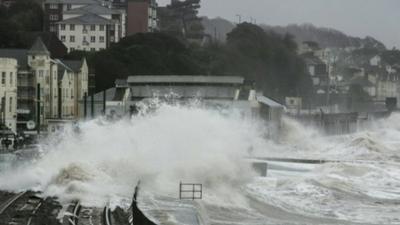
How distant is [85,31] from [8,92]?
126 feet

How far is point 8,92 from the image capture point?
4806 centimetres

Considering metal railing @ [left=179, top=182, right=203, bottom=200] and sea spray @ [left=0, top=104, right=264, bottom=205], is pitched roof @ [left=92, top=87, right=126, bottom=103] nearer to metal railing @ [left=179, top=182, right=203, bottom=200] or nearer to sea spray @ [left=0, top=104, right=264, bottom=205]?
sea spray @ [left=0, top=104, right=264, bottom=205]

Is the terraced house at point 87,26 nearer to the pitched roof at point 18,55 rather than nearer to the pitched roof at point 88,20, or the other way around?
the pitched roof at point 88,20

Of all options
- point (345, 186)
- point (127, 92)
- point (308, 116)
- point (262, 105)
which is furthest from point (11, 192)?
point (308, 116)

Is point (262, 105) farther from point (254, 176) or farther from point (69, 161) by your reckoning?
point (69, 161)

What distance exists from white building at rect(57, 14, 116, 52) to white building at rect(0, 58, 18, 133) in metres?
37.0

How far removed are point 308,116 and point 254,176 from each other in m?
49.8

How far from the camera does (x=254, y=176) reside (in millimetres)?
30344

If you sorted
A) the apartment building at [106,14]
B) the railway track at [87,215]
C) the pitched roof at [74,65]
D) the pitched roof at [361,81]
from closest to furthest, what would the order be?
the railway track at [87,215] → the pitched roof at [74,65] → the apartment building at [106,14] → the pitched roof at [361,81]

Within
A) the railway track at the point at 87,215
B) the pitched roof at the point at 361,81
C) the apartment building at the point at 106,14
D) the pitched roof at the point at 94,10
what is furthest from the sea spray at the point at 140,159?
the pitched roof at the point at 361,81

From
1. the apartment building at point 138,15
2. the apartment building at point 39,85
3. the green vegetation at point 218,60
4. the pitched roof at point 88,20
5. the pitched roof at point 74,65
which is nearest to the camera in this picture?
the apartment building at point 39,85

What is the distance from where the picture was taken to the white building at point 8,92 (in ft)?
155

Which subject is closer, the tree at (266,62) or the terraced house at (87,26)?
the terraced house at (87,26)

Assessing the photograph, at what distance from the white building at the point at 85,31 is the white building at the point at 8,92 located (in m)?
37.0
